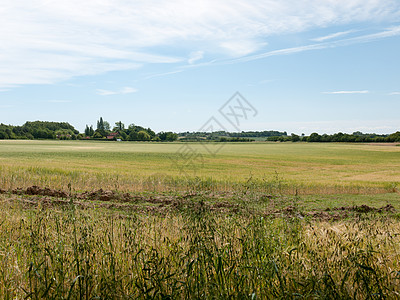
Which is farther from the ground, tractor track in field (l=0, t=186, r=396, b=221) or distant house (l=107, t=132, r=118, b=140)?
distant house (l=107, t=132, r=118, b=140)

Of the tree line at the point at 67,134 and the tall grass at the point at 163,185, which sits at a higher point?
the tree line at the point at 67,134

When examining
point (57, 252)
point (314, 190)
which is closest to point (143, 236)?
point (57, 252)

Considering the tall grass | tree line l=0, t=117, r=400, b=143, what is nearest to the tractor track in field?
the tall grass

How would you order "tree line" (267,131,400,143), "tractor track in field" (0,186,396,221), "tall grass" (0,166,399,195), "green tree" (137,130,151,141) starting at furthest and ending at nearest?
"green tree" (137,130,151,141), "tree line" (267,131,400,143), "tall grass" (0,166,399,195), "tractor track in field" (0,186,396,221)

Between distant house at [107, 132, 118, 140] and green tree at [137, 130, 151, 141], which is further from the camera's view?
green tree at [137, 130, 151, 141]

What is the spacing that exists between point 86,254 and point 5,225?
3512 mm

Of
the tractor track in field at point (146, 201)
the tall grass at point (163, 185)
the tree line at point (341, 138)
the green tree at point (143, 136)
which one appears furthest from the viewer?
the green tree at point (143, 136)

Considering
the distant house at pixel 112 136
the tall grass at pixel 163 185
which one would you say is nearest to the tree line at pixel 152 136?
the distant house at pixel 112 136

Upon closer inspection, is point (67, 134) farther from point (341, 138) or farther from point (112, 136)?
point (341, 138)

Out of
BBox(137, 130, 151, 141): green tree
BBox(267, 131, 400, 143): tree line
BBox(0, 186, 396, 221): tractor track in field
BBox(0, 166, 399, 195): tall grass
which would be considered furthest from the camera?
BBox(137, 130, 151, 141): green tree

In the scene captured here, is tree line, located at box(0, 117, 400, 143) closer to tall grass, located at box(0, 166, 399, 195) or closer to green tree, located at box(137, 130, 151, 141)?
green tree, located at box(137, 130, 151, 141)

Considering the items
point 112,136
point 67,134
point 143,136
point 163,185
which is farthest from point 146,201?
point 67,134

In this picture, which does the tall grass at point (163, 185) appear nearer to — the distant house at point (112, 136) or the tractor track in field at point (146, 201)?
the tractor track in field at point (146, 201)

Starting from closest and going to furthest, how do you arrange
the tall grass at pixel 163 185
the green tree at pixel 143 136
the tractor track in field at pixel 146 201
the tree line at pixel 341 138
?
the tractor track in field at pixel 146 201
the tall grass at pixel 163 185
the tree line at pixel 341 138
the green tree at pixel 143 136
